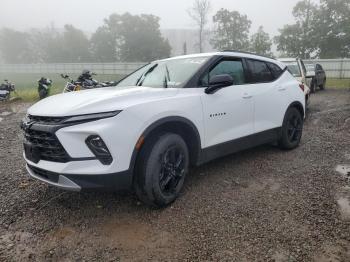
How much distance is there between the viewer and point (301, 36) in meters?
34.1

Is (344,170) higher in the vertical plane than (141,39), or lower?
lower

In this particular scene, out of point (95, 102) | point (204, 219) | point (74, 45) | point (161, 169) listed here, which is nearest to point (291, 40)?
point (161, 169)

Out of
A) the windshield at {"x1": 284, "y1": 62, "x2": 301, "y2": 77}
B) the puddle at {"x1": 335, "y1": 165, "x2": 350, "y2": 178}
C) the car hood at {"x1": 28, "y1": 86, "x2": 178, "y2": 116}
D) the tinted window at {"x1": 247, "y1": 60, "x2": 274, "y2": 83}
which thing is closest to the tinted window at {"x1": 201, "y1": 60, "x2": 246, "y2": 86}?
the tinted window at {"x1": 247, "y1": 60, "x2": 274, "y2": 83}

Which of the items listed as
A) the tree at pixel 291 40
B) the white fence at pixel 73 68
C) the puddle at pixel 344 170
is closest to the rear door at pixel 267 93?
the puddle at pixel 344 170

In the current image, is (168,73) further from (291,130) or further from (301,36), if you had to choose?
(301,36)

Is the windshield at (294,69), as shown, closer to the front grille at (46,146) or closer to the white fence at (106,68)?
the white fence at (106,68)

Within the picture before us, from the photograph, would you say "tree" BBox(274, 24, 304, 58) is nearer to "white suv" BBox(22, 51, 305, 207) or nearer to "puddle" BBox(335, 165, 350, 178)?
"white suv" BBox(22, 51, 305, 207)

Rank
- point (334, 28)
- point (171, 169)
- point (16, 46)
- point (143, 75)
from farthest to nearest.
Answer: point (16, 46) < point (334, 28) < point (143, 75) < point (171, 169)

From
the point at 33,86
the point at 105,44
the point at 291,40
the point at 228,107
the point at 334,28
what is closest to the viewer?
the point at 228,107

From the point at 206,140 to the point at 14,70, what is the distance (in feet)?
197

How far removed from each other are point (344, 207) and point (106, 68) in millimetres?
39271

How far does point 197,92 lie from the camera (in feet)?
12.8

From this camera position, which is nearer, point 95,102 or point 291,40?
point 95,102

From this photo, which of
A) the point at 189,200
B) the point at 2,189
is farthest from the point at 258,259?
the point at 2,189
